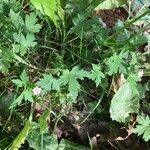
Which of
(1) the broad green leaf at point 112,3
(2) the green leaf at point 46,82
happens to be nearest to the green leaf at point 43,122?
(2) the green leaf at point 46,82

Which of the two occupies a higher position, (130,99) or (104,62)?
(104,62)

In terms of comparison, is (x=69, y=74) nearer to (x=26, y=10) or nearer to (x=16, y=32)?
(x=16, y=32)

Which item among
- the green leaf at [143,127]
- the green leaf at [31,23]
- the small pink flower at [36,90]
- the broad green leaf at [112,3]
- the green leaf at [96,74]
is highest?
the green leaf at [31,23]

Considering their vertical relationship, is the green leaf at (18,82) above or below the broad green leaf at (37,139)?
above

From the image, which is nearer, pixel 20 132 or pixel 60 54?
pixel 20 132

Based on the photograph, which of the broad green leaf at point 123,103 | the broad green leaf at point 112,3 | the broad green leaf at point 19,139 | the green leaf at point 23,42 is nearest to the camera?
the broad green leaf at point 19,139

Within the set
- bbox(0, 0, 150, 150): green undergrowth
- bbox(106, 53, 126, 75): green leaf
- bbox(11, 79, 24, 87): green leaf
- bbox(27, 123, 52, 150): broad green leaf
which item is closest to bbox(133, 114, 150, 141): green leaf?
bbox(0, 0, 150, 150): green undergrowth

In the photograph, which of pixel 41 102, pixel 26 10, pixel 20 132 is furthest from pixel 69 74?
pixel 26 10

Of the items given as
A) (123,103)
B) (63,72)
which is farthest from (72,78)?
(123,103)

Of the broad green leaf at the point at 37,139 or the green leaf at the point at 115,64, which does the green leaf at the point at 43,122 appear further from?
the green leaf at the point at 115,64
